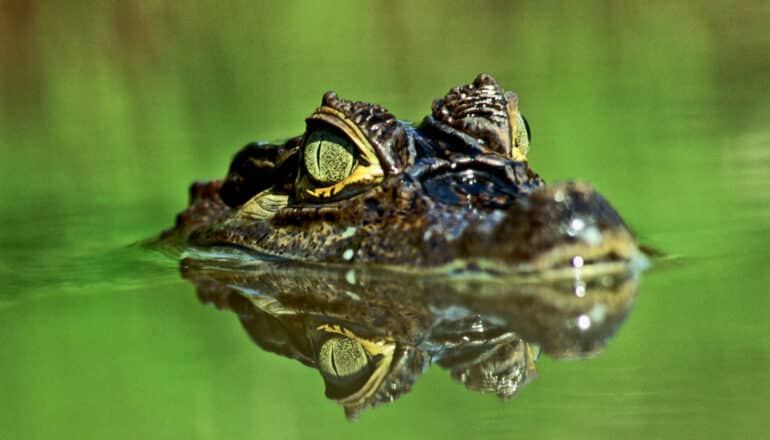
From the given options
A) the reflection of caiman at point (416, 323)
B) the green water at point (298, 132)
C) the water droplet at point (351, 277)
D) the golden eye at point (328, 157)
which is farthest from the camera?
the golden eye at point (328, 157)

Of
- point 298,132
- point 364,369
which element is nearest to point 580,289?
point 364,369

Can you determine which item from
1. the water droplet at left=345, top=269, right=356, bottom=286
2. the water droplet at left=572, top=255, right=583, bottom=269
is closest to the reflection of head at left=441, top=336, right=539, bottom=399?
the water droplet at left=572, top=255, right=583, bottom=269

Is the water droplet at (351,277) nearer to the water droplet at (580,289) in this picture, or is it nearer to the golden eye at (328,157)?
the golden eye at (328,157)

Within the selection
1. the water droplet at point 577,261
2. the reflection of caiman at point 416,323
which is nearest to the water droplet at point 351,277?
the reflection of caiman at point 416,323

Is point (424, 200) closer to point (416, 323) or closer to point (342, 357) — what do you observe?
point (416, 323)

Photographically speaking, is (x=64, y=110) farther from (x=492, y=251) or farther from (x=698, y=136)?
(x=492, y=251)

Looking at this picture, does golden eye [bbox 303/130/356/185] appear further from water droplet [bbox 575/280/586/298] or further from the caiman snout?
water droplet [bbox 575/280/586/298]
